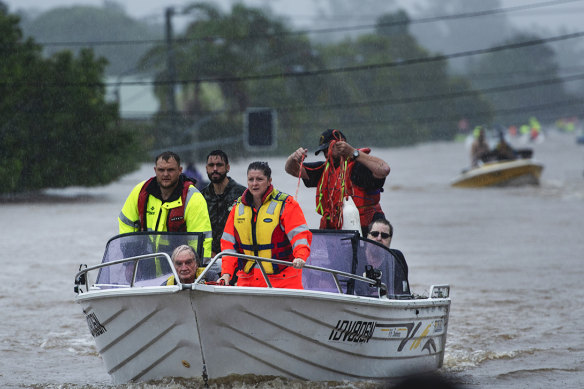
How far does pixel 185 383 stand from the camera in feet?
27.0

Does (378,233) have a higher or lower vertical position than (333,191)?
lower

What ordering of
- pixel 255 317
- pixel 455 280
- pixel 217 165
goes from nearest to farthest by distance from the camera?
1. pixel 255 317
2. pixel 217 165
3. pixel 455 280

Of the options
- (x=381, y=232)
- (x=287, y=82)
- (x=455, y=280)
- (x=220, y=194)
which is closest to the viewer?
(x=381, y=232)

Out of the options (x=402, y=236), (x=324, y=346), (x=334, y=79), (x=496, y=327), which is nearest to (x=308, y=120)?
(x=334, y=79)

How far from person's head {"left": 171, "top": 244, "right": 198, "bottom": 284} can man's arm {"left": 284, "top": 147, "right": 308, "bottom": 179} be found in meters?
1.55

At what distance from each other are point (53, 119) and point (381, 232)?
2944 centimetres

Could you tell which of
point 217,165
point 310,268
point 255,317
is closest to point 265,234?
point 310,268

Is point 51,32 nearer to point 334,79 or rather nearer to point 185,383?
point 334,79

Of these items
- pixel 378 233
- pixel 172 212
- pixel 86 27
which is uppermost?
pixel 86 27

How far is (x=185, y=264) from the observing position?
802 cm

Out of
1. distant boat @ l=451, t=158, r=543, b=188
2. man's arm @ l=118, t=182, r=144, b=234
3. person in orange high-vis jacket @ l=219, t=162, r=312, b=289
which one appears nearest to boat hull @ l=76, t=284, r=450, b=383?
person in orange high-vis jacket @ l=219, t=162, r=312, b=289

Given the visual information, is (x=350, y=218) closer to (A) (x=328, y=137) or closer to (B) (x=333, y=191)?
(B) (x=333, y=191)

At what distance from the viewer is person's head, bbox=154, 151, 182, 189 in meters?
8.55

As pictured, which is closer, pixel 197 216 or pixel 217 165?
pixel 197 216
